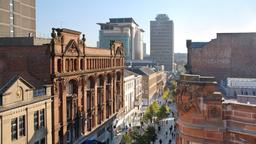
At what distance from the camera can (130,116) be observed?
286 ft

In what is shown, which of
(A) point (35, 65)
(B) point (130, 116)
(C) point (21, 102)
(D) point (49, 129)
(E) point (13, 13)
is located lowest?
(B) point (130, 116)

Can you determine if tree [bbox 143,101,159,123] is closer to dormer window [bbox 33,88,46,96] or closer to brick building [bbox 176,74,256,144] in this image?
dormer window [bbox 33,88,46,96]

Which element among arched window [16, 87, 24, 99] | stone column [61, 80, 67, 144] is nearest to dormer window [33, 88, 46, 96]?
arched window [16, 87, 24, 99]

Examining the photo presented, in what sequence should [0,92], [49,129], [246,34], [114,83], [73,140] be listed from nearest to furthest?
[0,92]
[49,129]
[73,140]
[246,34]
[114,83]

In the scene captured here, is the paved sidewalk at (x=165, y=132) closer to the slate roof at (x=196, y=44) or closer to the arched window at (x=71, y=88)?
the slate roof at (x=196, y=44)

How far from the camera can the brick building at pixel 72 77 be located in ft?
128

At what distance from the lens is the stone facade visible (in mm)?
29969

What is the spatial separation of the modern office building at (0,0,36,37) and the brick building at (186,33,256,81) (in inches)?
1867

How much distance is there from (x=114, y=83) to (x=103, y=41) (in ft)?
416

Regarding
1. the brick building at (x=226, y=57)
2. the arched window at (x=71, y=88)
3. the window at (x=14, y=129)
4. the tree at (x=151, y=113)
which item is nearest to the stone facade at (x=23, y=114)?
the window at (x=14, y=129)

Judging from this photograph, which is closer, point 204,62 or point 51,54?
point 51,54

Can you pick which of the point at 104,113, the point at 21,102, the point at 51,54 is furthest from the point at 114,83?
the point at 21,102

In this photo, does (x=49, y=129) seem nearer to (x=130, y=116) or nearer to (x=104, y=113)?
(x=104, y=113)

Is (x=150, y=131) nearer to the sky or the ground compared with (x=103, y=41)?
nearer to the ground
